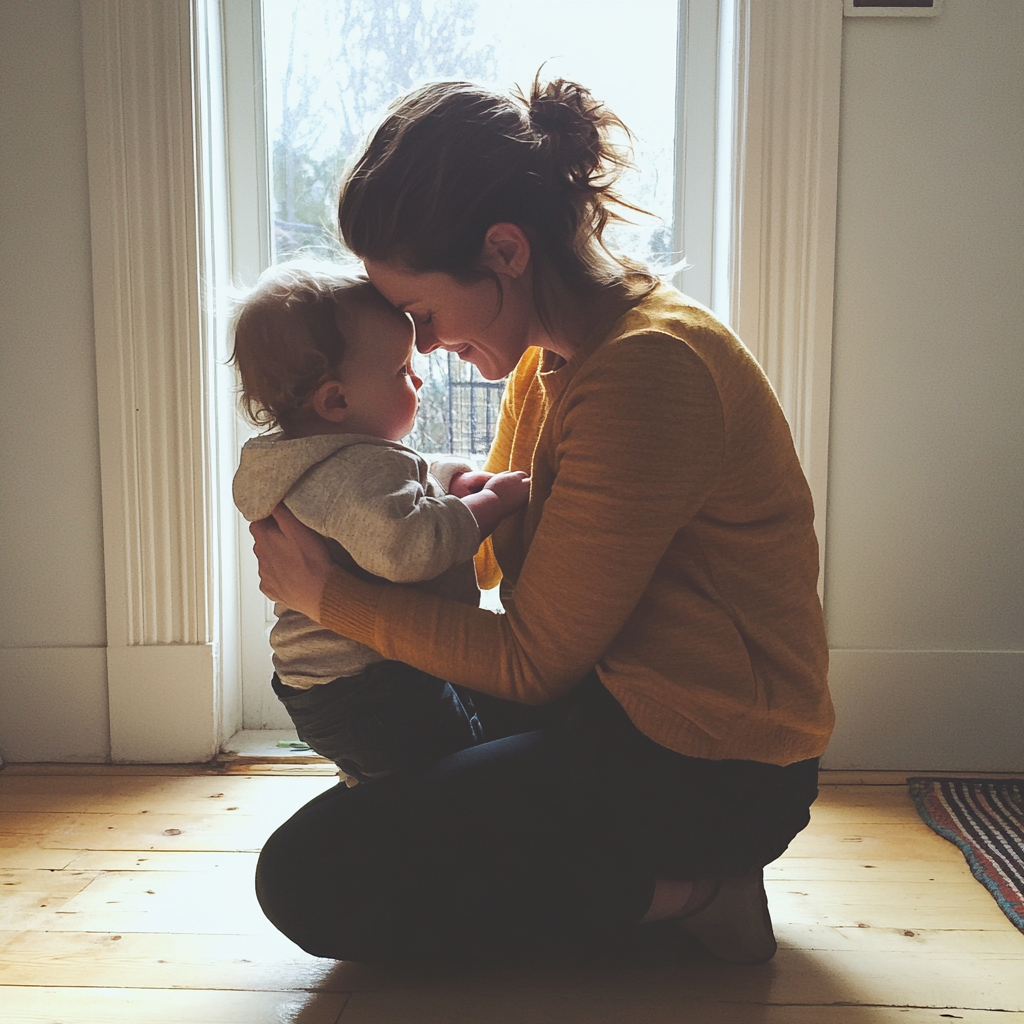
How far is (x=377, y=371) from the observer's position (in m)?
1.19

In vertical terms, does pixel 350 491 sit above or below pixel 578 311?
below

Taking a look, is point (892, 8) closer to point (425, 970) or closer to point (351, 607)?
point (351, 607)

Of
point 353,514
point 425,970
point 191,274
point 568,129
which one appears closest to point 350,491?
point 353,514

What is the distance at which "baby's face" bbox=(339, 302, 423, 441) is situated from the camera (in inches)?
46.3

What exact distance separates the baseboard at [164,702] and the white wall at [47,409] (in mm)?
49

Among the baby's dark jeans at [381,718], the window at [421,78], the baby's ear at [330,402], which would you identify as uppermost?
the window at [421,78]

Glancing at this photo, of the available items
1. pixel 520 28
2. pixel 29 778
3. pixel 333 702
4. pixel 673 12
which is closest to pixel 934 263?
pixel 673 12

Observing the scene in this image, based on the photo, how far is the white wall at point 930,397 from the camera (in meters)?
1.83

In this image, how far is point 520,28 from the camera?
205cm

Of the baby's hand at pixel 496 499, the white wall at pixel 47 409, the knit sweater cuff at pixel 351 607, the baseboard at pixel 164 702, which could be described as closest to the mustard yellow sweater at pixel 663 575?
the knit sweater cuff at pixel 351 607

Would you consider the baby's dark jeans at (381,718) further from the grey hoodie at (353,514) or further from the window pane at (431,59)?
the window pane at (431,59)

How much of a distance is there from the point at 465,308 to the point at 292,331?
201mm

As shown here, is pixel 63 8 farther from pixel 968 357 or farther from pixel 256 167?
pixel 968 357

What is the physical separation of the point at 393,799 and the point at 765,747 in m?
0.43
